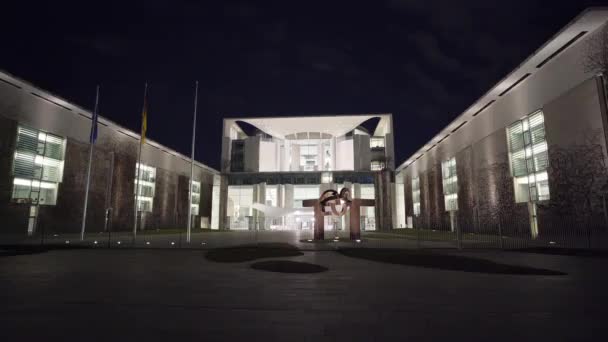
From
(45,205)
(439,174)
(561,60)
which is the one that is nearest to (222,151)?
(45,205)

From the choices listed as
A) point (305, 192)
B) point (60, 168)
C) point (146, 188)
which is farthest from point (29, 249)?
point (305, 192)

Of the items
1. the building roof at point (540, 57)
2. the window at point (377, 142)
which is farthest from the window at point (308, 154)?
the building roof at point (540, 57)

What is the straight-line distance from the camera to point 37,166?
31672 mm

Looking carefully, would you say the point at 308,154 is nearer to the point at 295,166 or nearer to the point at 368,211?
the point at 295,166

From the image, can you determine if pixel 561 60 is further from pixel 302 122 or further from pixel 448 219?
pixel 302 122

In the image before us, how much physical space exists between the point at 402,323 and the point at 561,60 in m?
27.9

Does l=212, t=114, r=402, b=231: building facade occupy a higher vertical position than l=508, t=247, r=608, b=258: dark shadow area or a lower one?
higher

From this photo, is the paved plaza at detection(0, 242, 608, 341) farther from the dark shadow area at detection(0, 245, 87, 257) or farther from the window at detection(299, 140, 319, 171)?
the window at detection(299, 140, 319, 171)

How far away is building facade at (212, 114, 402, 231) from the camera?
60.8m

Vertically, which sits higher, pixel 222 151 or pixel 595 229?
pixel 222 151

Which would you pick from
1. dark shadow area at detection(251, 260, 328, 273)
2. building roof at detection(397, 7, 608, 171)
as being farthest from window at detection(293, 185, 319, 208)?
dark shadow area at detection(251, 260, 328, 273)

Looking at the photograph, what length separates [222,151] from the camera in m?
67.1

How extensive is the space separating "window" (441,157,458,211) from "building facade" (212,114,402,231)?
11.2 metres

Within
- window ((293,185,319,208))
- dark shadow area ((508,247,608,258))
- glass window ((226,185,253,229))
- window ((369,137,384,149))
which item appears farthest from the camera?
window ((369,137,384,149))
